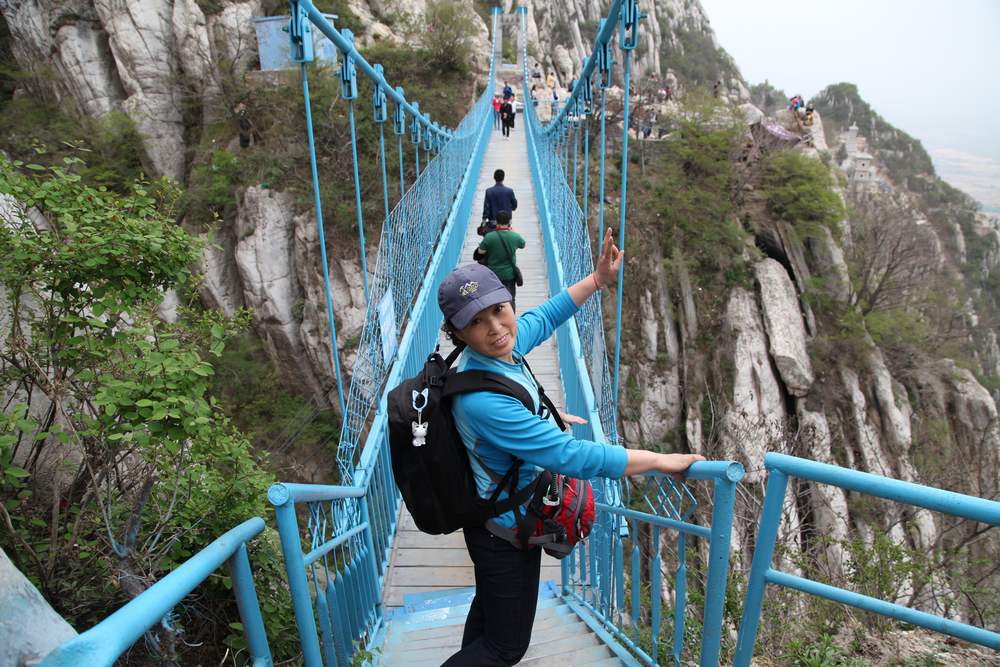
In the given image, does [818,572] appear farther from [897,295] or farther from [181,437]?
[897,295]

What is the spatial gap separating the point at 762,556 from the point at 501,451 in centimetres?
69

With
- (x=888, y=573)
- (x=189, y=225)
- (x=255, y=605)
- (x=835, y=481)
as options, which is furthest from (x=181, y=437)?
(x=189, y=225)

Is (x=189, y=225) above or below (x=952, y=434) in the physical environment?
above

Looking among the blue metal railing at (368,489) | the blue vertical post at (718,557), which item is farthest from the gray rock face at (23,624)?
the blue vertical post at (718,557)

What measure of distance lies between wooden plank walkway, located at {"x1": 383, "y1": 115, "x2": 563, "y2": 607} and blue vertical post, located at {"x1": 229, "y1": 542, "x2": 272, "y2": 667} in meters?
2.14

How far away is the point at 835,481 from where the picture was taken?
3.93 ft

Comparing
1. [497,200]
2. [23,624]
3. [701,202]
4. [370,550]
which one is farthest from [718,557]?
[701,202]

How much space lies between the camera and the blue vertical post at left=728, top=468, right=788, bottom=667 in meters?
1.34

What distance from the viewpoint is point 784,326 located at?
13.5m

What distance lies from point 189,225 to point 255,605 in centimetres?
1533

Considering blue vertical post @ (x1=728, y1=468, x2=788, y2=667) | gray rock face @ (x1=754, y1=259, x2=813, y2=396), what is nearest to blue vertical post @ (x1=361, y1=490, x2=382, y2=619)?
blue vertical post @ (x1=728, y1=468, x2=788, y2=667)

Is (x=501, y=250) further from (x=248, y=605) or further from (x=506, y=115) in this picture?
(x=506, y=115)

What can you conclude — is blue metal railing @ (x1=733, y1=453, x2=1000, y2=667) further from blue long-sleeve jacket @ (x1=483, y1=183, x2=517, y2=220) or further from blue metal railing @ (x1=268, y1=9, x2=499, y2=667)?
blue long-sleeve jacket @ (x1=483, y1=183, x2=517, y2=220)

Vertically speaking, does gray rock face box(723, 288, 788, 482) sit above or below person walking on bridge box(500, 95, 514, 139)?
below
